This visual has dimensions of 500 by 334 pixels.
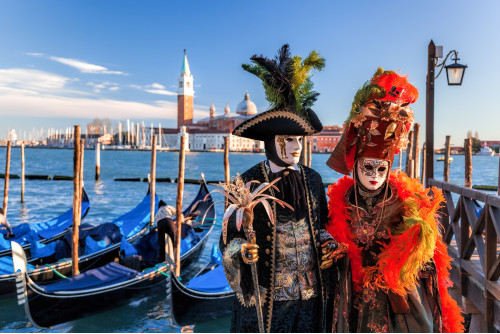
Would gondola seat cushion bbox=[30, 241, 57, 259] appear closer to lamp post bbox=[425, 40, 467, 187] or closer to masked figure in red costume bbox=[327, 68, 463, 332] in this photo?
lamp post bbox=[425, 40, 467, 187]

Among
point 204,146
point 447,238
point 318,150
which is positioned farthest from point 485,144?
point 447,238

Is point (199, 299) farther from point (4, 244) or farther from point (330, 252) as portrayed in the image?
point (4, 244)

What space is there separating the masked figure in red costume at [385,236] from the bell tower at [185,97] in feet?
267

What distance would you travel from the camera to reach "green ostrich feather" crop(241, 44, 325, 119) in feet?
6.37

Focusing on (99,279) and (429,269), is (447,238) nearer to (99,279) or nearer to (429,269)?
(429,269)

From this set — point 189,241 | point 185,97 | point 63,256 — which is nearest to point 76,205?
point 63,256

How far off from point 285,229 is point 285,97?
596mm

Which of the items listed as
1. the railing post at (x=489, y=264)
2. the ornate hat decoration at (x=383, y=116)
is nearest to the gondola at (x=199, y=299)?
the railing post at (x=489, y=264)

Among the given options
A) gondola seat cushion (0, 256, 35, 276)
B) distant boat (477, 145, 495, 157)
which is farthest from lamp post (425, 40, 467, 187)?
distant boat (477, 145, 495, 157)

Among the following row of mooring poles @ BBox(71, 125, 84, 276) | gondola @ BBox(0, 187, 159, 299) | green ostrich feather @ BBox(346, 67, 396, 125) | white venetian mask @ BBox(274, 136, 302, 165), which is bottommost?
gondola @ BBox(0, 187, 159, 299)

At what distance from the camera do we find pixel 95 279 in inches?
200

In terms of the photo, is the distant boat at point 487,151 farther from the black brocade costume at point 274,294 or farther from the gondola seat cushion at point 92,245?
the black brocade costume at point 274,294

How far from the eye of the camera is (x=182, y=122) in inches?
3241

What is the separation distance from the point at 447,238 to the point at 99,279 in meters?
3.89
